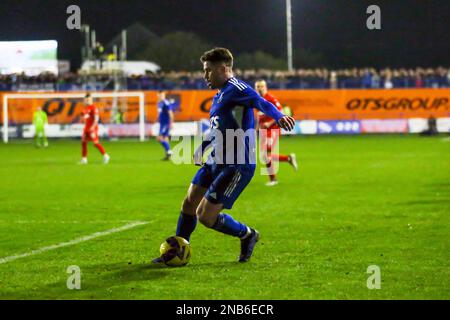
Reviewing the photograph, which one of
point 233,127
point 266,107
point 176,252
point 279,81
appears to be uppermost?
point 279,81

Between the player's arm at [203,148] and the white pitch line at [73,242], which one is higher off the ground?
the player's arm at [203,148]

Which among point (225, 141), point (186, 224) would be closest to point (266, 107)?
point (225, 141)

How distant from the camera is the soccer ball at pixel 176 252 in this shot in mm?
9211

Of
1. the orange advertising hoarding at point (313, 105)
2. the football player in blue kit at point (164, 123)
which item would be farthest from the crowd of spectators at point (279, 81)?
the football player in blue kit at point (164, 123)

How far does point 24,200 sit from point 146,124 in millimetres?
30689

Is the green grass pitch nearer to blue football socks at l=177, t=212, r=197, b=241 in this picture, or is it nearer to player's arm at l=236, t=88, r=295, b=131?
blue football socks at l=177, t=212, r=197, b=241

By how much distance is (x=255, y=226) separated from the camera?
1269 centimetres

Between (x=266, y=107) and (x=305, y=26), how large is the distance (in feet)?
248

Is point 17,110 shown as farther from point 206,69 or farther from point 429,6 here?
point 206,69

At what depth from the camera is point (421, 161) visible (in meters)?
25.8

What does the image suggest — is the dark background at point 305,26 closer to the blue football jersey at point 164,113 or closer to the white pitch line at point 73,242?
the blue football jersey at point 164,113

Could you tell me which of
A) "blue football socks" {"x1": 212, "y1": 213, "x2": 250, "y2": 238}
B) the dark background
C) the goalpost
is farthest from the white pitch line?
the dark background

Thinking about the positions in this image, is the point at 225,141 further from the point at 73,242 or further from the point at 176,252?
the point at 73,242

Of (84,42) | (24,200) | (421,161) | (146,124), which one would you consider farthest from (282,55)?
(24,200)
